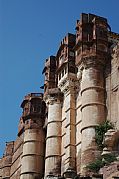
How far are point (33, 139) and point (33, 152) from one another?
0.90 m

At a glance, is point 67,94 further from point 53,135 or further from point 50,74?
point 50,74

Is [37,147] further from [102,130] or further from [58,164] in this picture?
[102,130]

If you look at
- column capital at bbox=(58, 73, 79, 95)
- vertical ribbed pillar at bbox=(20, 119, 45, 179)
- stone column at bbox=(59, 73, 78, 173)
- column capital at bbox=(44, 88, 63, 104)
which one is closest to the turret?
column capital at bbox=(44, 88, 63, 104)

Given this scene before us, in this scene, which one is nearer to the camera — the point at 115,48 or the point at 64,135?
the point at 115,48

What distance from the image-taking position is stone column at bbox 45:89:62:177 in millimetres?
26000

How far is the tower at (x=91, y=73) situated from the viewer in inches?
898

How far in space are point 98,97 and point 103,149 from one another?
10.3 feet

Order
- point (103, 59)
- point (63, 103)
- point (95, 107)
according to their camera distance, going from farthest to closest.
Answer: point (63, 103) < point (103, 59) < point (95, 107)

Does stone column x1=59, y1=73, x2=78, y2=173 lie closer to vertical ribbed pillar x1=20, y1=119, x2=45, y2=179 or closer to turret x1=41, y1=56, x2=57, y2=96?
turret x1=41, y1=56, x2=57, y2=96

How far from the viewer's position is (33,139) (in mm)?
29594

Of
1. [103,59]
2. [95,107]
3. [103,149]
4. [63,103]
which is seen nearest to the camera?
[103,149]

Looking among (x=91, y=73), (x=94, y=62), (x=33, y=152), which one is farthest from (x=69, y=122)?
(x=33, y=152)

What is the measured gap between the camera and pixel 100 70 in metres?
24.6

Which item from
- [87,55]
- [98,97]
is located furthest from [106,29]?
[98,97]
